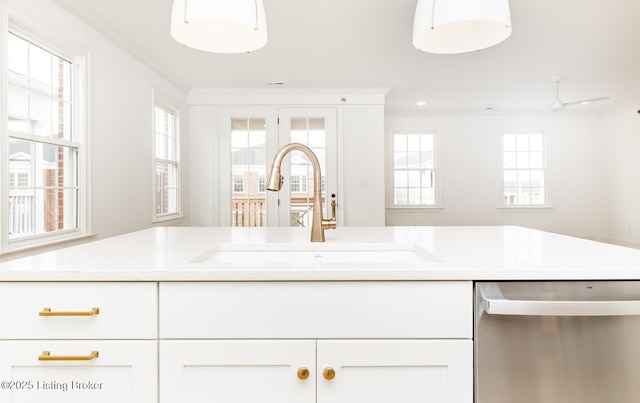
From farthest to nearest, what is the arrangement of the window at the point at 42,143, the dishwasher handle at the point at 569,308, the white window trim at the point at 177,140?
the white window trim at the point at 177,140, the window at the point at 42,143, the dishwasher handle at the point at 569,308

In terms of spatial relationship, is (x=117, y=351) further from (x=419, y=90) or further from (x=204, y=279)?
(x=419, y=90)

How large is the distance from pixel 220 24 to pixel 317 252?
1.10 meters

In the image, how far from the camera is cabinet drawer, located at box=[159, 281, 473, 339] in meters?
0.93

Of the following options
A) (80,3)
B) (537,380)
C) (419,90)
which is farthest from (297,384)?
(419,90)

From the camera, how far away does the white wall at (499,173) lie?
22.7 ft

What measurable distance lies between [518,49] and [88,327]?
4.32 meters

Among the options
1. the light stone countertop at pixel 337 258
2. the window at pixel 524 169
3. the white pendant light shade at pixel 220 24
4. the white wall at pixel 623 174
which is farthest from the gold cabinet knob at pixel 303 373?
the white wall at pixel 623 174

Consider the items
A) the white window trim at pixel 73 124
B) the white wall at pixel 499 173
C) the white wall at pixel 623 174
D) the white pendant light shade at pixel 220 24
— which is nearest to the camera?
the white pendant light shade at pixel 220 24

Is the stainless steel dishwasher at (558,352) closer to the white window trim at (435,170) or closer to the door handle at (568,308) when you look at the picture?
the door handle at (568,308)

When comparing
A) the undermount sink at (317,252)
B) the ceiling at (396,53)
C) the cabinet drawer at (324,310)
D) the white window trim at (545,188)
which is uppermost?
the ceiling at (396,53)

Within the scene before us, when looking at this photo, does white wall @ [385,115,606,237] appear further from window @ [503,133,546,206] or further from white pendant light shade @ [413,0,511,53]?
white pendant light shade @ [413,0,511,53]

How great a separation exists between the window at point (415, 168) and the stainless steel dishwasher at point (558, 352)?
242 inches

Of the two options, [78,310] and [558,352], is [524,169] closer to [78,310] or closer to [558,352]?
[558,352]

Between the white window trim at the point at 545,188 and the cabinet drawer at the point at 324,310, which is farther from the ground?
the white window trim at the point at 545,188
